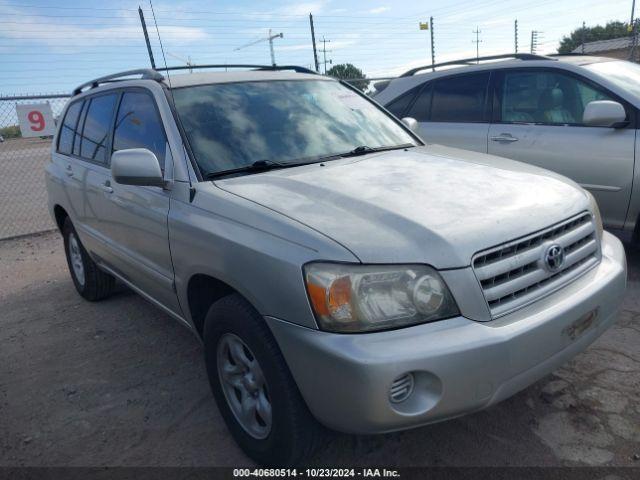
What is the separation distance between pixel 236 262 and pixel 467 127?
12.3ft

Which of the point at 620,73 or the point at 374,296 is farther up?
the point at 620,73

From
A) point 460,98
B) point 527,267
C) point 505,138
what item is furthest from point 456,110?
point 527,267

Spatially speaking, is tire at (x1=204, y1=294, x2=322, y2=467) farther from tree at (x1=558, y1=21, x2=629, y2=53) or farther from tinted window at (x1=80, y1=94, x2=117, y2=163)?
tree at (x1=558, y1=21, x2=629, y2=53)

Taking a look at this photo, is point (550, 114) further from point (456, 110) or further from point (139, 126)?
point (139, 126)

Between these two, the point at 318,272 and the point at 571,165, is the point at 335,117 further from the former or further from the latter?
the point at 571,165

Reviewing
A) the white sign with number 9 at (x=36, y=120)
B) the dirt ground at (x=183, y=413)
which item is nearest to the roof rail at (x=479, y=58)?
the dirt ground at (x=183, y=413)

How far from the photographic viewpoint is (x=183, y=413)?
292 cm

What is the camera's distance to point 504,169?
2791 mm

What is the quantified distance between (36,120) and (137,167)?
6.44m

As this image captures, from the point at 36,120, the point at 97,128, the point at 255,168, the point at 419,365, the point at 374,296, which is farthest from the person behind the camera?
the point at 36,120

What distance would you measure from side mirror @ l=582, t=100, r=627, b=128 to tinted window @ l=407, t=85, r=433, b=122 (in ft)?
5.83

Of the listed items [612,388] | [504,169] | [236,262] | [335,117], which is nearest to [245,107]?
[335,117]

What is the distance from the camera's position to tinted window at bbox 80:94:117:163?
3.68 metres

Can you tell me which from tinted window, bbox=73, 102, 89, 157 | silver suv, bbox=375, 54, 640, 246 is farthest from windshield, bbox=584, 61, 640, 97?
tinted window, bbox=73, 102, 89, 157
